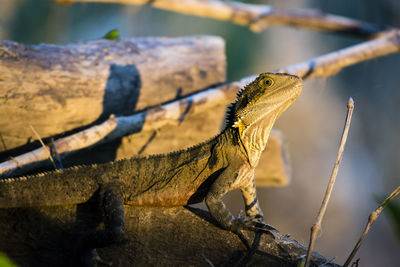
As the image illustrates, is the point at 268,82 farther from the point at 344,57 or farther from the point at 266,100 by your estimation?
the point at 344,57

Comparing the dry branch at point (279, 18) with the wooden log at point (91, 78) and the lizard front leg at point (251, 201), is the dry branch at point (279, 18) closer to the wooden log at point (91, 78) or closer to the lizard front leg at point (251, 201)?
the wooden log at point (91, 78)

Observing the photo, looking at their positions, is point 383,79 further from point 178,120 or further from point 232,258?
point 232,258

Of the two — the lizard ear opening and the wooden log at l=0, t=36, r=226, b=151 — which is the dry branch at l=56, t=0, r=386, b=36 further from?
the lizard ear opening

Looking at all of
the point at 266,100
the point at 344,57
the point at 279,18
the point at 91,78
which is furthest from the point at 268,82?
the point at 279,18

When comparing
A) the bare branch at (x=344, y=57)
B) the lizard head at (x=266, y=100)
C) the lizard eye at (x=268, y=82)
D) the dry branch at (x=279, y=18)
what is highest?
the dry branch at (x=279, y=18)

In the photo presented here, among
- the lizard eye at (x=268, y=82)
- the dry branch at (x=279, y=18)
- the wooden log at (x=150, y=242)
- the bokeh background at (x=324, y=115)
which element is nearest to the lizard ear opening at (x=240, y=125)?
the lizard eye at (x=268, y=82)

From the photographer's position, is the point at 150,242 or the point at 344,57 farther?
the point at 344,57
